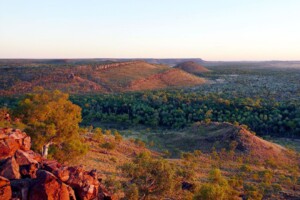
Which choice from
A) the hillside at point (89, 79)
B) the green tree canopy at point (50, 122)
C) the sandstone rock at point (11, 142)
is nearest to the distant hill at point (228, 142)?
the green tree canopy at point (50, 122)

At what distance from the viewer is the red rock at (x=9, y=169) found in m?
10.9

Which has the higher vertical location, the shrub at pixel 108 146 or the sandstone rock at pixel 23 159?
the sandstone rock at pixel 23 159

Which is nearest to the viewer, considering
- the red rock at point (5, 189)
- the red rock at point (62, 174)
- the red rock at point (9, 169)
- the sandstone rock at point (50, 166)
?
the red rock at point (5, 189)

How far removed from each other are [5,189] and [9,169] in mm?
1096

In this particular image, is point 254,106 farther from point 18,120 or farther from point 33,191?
point 33,191

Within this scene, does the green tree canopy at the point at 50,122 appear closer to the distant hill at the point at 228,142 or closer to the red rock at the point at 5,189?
the red rock at the point at 5,189

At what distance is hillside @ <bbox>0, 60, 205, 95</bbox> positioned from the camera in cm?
7050

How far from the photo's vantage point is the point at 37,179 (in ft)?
34.5

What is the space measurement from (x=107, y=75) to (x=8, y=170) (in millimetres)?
78050

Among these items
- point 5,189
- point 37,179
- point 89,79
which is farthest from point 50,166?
point 89,79

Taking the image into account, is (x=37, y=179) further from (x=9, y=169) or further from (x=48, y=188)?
(x=9, y=169)

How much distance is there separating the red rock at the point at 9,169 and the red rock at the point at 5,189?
0.56 metres

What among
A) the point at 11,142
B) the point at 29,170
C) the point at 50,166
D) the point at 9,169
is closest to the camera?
the point at 9,169

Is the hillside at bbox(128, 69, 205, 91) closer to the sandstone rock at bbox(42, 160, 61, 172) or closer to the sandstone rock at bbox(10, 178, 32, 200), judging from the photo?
the sandstone rock at bbox(42, 160, 61, 172)
